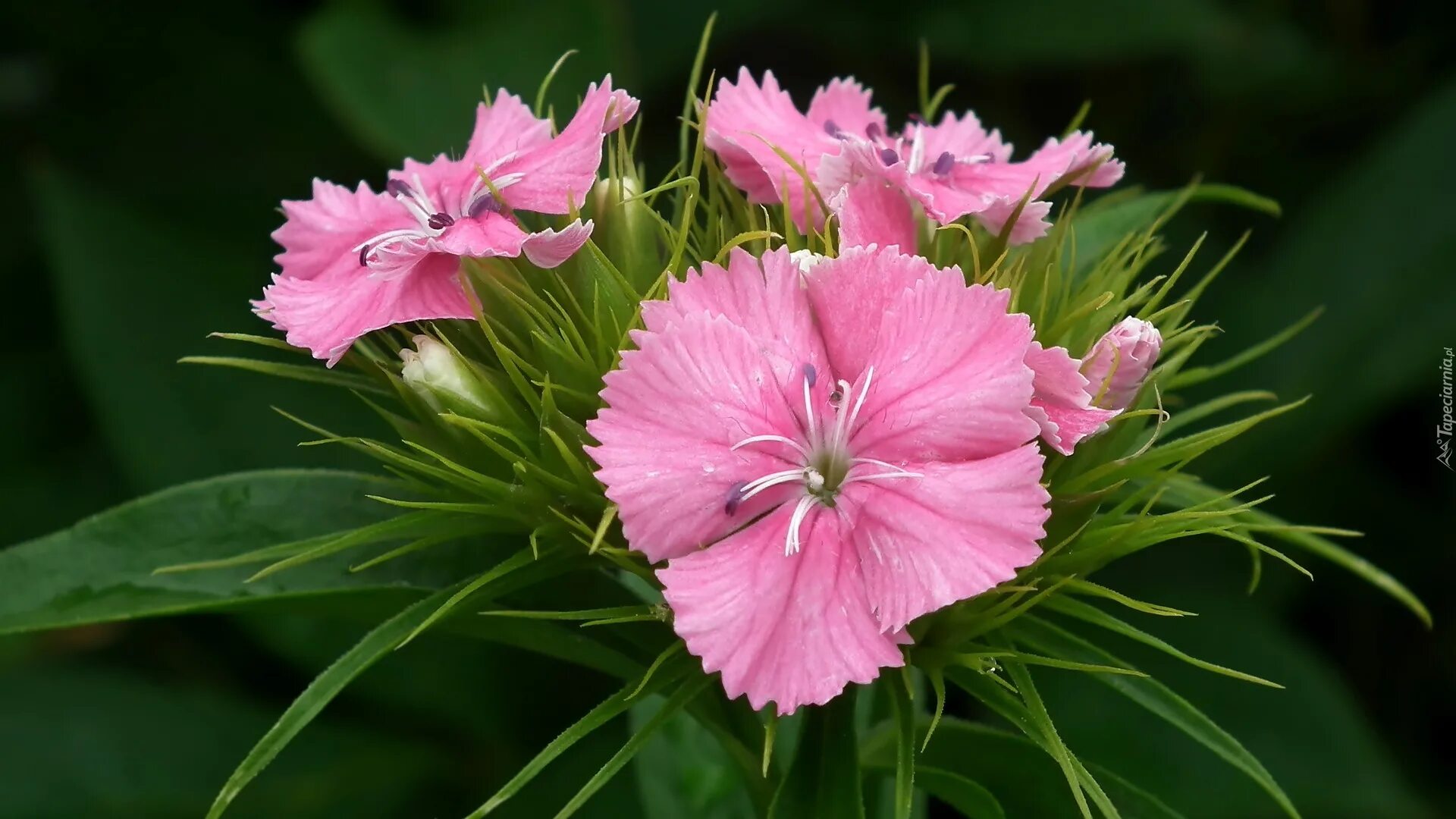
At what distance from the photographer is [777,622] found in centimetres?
93

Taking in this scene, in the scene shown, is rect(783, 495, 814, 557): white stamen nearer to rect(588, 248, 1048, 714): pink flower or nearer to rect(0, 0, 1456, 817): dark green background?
rect(588, 248, 1048, 714): pink flower

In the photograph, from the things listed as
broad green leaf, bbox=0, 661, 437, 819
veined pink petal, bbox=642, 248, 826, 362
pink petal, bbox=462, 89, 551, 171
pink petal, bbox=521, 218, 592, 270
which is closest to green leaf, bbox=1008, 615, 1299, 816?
veined pink petal, bbox=642, 248, 826, 362

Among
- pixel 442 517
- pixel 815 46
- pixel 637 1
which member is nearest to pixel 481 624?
pixel 442 517

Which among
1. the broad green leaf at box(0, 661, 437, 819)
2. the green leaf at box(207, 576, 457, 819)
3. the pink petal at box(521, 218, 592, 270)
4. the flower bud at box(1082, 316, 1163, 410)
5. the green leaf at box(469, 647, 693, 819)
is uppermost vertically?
the pink petal at box(521, 218, 592, 270)

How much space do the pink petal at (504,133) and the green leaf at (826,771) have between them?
604mm

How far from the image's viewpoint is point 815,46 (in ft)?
9.39

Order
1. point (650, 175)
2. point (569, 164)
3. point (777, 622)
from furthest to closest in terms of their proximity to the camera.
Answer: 1. point (650, 175)
2. point (569, 164)
3. point (777, 622)

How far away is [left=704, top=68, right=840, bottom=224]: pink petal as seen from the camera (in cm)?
118

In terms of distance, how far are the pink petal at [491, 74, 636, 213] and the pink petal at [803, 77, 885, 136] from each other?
265 mm

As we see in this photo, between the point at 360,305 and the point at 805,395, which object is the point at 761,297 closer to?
the point at 805,395

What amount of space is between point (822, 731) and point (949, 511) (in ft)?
0.95

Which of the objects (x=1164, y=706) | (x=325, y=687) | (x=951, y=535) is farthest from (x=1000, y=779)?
(x=325, y=687)

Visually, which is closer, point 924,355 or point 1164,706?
point 924,355

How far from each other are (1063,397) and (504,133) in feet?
2.01
